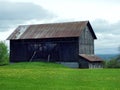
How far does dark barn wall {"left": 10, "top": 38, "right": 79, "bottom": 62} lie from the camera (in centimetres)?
7444

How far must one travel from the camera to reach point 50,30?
77.9 metres

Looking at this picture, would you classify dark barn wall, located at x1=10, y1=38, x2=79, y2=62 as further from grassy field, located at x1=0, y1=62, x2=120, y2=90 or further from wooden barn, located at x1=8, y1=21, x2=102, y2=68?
grassy field, located at x1=0, y1=62, x2=120, y2=90

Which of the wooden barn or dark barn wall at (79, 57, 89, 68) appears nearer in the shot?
dark barn wall at (79, 57, 89, 68)

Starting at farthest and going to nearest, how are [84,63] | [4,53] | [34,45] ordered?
[4,53] < [34,45] < [84,63]

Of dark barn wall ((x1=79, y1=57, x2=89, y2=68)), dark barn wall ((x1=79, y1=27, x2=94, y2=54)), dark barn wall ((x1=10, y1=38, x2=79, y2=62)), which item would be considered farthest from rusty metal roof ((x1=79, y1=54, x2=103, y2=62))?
dark barn wall ((x1=10, y1=38, x2=79, y2=62))

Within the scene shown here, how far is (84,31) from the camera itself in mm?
76562


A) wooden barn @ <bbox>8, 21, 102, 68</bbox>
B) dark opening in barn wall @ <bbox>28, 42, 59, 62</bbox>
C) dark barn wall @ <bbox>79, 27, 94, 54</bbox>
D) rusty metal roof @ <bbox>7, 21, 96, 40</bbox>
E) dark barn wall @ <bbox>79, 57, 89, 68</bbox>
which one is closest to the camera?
dark barn wall @ <bbox>79, 57, 89, 68</bbox>

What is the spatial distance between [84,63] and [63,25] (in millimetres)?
10088

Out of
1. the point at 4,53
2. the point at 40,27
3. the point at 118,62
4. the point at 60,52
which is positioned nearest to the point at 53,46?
the point at 60,52

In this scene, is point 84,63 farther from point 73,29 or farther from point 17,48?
point 17,48

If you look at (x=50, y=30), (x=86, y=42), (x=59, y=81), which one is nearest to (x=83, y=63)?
(x=86, y=42)

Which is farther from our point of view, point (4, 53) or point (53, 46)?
point (4, 53)

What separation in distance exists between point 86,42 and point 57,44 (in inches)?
266

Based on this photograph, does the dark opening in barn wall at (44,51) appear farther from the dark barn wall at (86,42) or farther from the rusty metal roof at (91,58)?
the rusty metal roof at (91,58)
